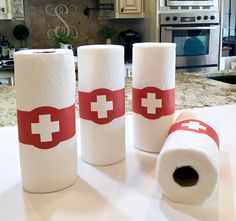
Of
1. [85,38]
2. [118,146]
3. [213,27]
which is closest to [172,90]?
[118,146]

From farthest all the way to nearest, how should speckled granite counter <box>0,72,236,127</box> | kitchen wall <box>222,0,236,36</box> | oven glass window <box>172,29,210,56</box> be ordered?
1. kitchen wall <box>222,0,236,36</box>
2. oven glass window <box>172,29,210,56</box>
3. speckled granite counter <box>0,72,236,127</box>

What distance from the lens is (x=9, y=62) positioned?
334cm

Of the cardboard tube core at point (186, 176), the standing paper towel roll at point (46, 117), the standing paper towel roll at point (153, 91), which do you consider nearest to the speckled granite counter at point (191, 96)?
the standing paper towel roll at point (153, 91)

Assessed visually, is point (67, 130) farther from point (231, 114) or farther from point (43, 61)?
point (231, 114)

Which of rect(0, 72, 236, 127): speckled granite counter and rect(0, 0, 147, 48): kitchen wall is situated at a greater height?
rect(0, 0, 147, 48): kitchen wall

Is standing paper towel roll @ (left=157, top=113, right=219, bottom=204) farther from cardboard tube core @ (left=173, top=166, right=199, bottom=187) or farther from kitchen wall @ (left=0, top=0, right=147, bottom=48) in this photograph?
kitchen wall @ (left=0, top=0, right=147, bottom=48)

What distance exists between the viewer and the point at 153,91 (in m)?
0.81

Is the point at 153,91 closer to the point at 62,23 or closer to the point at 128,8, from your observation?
the point at 128,8

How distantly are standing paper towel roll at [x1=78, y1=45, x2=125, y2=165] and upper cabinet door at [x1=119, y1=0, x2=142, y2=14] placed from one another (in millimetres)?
3041

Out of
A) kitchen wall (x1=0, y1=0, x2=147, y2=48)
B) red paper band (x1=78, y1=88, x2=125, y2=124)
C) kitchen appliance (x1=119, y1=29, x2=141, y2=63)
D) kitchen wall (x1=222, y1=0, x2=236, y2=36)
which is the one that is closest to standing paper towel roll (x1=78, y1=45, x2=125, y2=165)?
red paper band (x1=78, y1=88, x2=125, y2=124)

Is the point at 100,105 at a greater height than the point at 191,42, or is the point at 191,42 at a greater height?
the point at 191,42

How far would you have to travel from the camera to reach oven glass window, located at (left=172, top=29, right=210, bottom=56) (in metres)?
3.57

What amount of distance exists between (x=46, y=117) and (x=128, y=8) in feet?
10.5

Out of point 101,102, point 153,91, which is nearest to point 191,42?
point 153,91
